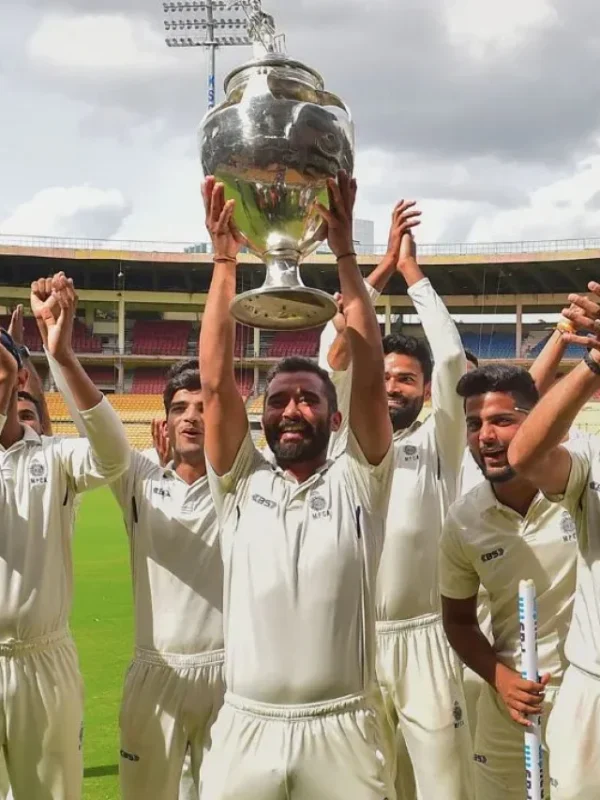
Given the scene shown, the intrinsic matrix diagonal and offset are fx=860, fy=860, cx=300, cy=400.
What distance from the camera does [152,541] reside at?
327cm

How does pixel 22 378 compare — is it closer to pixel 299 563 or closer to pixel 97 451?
pixel 97 451

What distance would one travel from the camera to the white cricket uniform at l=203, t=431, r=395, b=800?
91.7 inches

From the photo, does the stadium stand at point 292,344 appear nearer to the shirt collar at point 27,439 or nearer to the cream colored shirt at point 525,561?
the shirt collar at point 27,439

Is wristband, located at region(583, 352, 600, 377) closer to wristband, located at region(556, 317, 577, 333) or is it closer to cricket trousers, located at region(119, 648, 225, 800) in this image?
wristband, located at region(556, 317, 577, 333)

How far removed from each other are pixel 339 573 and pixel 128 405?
3277 cm

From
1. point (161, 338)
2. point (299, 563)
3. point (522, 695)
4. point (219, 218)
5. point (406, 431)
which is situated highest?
point (161, 338)

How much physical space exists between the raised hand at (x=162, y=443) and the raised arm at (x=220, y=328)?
1.18 meters

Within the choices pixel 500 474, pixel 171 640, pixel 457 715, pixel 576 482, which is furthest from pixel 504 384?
pixel 171 640

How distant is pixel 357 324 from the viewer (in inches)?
93.7

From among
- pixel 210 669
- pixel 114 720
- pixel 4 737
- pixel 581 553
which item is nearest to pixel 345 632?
pixel 581 553

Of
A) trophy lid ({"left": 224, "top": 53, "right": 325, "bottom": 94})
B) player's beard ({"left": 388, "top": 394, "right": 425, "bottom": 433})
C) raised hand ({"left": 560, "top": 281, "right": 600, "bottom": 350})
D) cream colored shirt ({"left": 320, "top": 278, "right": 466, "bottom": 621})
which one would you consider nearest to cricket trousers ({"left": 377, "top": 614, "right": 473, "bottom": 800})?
cream colored shirt ({"left": 320, "top": 278, "right": 466, "bottom": 621})

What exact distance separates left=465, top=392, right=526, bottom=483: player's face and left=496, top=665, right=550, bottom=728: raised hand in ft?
1.96

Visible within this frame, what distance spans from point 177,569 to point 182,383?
0.71 metres

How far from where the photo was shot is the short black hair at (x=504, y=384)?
2732mm
